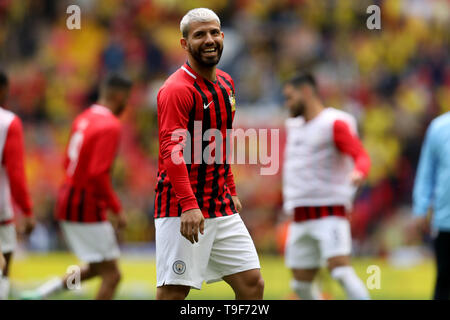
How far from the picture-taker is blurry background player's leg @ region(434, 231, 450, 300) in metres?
5.88

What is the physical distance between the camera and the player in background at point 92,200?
6652mm

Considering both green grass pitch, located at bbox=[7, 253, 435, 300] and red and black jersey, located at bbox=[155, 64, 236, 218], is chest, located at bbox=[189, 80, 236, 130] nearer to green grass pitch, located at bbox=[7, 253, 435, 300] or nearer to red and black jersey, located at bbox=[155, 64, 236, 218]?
red and black jersey, located at bbox=[155, 64, 236, 218]

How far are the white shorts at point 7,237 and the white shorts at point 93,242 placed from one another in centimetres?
80

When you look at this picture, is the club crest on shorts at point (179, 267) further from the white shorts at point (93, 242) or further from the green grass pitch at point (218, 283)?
the green grass pitch at point (218, 283)

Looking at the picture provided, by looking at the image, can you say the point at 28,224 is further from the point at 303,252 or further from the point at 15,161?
the point at 303,252

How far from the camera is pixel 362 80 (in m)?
14.3

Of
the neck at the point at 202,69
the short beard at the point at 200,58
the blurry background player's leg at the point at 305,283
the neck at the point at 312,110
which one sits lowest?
the blurry background player's leg at the point at 305,283

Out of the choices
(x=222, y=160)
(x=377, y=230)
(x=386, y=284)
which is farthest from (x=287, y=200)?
(x=377, y=230)

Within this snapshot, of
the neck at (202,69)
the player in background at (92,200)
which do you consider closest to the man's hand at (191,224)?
the neck at (202,69)

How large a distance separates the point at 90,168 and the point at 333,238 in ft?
7.62

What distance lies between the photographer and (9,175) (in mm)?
5902

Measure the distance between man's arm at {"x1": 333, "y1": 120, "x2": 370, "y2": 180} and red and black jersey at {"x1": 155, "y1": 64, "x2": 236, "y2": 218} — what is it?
2.19 m

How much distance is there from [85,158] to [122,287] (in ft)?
12.2
